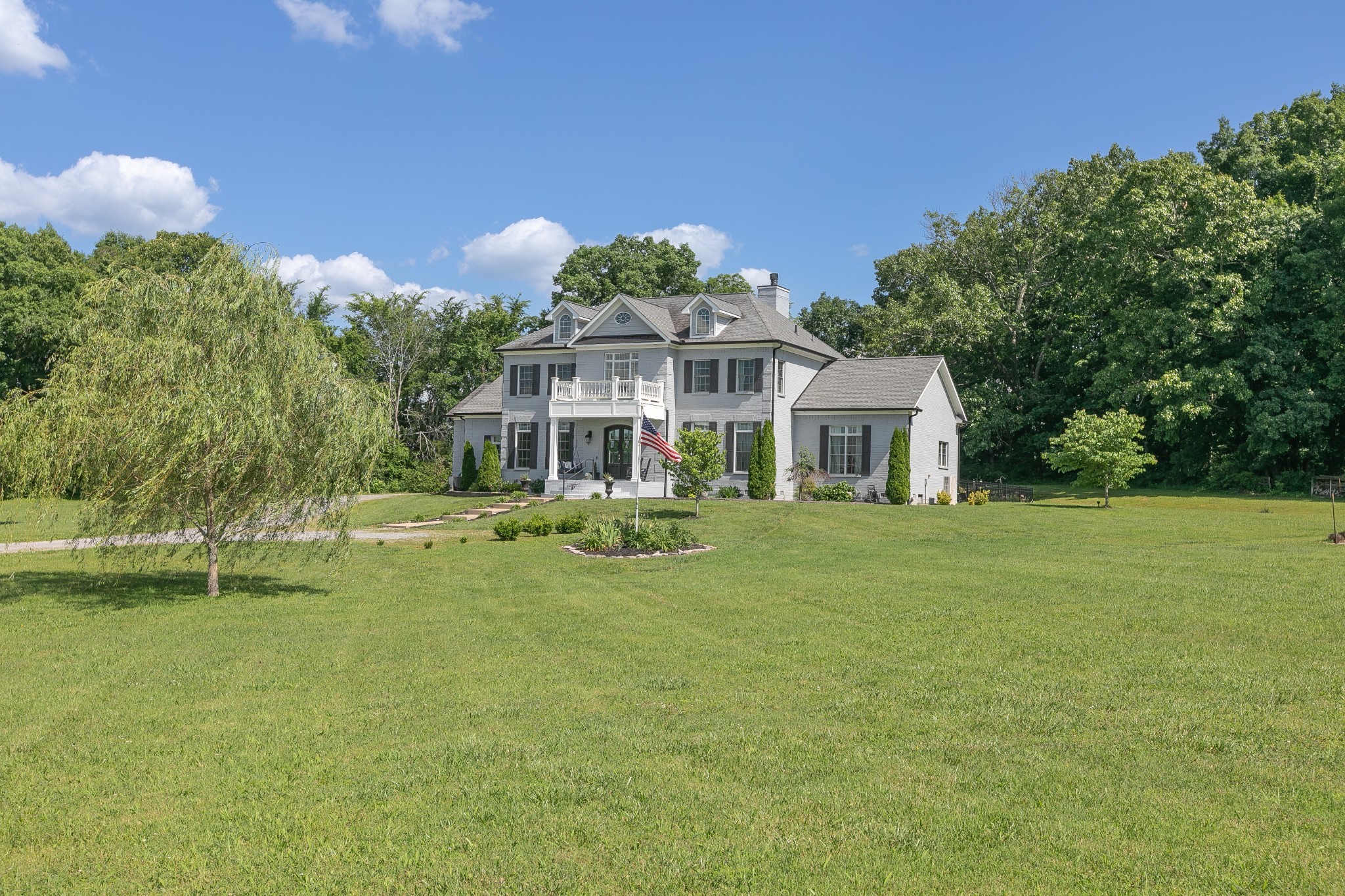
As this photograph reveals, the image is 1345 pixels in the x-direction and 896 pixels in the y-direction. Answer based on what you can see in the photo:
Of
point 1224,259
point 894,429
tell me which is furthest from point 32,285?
point 1224,259

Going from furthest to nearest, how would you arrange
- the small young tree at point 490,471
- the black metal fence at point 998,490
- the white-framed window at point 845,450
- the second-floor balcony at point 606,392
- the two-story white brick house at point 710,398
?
the small young tree at point 490,471, the black metal fence at point 998,490, the second-floor balcony at point 606,392, the two-story white brick house at point 710,398, the white-framed window at point 845,450

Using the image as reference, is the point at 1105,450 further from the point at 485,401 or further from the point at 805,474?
the point at 485,401

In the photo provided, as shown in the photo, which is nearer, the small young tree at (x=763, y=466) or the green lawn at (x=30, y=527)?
the green lawn at (x=30, y=527)

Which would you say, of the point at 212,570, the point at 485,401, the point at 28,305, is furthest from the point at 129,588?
the point at 28,305

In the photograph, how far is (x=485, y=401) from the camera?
41.7 metres

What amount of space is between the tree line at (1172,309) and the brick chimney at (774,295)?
8453 millimetres

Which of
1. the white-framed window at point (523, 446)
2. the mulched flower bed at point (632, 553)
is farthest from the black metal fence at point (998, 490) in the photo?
the mulched flower bed at point (632, 553)

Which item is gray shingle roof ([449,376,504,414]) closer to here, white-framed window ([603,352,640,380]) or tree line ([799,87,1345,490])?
white-framed window ([603,352,640,380])

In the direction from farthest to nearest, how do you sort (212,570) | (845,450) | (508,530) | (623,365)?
(623,365) → (845,450) → (508,530) → (212,570)

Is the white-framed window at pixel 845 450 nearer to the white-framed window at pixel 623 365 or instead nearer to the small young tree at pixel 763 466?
the small young tree at pixel 763 466

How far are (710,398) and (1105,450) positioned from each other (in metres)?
12.9

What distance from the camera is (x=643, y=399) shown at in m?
34.9

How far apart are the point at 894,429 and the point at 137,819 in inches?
1133

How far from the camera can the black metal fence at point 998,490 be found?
37500mm
